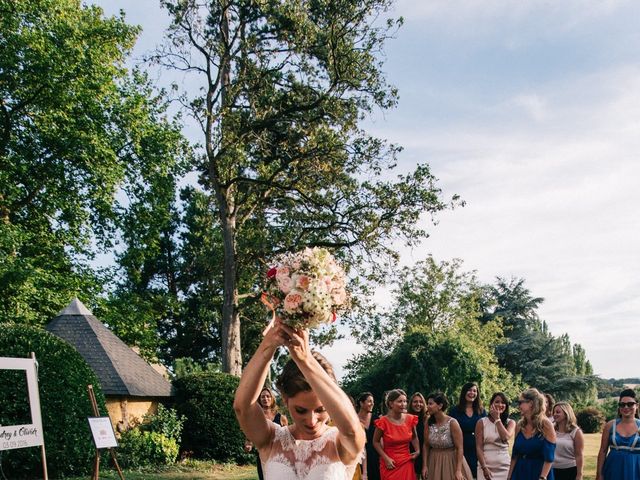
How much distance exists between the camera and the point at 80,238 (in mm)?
27469

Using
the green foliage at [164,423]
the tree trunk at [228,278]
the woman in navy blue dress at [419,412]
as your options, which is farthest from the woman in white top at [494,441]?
the tree trunk at [228,278]

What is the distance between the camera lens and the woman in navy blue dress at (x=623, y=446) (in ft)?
31.1

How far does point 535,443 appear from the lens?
926 cm

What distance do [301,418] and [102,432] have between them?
36.4 ft

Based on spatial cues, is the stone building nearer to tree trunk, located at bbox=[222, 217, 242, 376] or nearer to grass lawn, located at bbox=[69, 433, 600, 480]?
grass lawn, located at bbox=[69, 433, 600, 480]

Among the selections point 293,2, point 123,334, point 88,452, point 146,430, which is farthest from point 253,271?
point 88,452

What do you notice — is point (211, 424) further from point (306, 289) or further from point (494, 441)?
point (306, 289)

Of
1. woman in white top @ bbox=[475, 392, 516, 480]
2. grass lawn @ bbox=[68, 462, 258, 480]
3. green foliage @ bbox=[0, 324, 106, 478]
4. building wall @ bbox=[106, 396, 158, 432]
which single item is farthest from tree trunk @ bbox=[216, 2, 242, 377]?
woman in white top @ bbox=[475, 392, 516, 480]

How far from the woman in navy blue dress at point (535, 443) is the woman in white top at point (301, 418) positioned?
6.79 m

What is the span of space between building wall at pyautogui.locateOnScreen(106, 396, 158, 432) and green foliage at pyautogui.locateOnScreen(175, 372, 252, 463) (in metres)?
1.18

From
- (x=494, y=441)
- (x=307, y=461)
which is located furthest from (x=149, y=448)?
(x=307, y=461)

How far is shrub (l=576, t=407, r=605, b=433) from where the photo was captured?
3559cm

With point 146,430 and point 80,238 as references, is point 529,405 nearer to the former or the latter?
point 146,430

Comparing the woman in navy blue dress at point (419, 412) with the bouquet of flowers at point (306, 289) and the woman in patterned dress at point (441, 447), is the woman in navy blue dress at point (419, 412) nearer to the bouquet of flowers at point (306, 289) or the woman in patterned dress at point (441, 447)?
the woman in patterned dress at point (441, 447)
